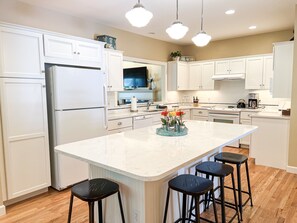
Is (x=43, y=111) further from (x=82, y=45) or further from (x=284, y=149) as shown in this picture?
(x=284, y=149)

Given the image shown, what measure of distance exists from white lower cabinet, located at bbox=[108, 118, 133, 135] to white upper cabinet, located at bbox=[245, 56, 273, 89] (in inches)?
119

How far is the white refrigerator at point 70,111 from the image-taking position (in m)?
3.09

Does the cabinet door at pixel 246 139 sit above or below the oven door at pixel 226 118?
below

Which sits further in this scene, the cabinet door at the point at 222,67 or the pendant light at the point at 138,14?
the cabinet door at the point at 222,67

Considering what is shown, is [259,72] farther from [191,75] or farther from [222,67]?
[191,75]

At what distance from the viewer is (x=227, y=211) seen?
262 centimetres

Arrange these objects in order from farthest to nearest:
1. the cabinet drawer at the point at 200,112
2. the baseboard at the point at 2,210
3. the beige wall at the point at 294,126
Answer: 1. the cabinet drawer at the point at 200,112
2. the beige wall at the point at 294,126
3. the baseboard at the point at 2,210

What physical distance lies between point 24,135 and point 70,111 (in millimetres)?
649

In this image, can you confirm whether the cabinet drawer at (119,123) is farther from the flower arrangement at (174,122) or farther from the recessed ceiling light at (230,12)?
the recessed ceiling light at (230,12)

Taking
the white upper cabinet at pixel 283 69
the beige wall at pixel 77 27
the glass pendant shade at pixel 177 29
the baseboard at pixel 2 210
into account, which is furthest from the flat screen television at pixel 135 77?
the baseboard at pixel 2 210

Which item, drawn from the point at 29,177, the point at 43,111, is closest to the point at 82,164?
the point at 29,177

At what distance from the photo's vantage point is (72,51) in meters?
3.34

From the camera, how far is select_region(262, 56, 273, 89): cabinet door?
16.5ft

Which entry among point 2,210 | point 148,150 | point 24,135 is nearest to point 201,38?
point 148,150
